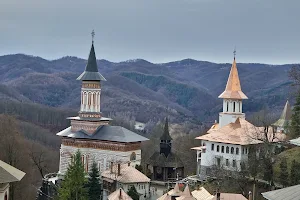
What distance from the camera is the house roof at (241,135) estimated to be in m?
44.5

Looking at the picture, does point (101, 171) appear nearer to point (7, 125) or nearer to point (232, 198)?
point (7, 125)

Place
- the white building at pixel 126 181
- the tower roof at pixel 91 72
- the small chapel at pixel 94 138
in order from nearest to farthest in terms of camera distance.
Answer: the white building at pixel 126 181, the small chapel at pixel 94 138, the tower roof at pixel 91 72

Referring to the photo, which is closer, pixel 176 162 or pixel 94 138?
pixel 176 162

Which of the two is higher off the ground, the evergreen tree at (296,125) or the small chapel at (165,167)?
the evergreen tree at (296,125)

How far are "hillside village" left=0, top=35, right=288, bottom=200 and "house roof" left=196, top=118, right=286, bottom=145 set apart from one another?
0.08 meters

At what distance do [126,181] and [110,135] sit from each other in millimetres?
7609

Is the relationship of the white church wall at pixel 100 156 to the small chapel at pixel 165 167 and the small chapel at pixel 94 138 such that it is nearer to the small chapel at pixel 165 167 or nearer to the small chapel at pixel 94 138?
the small chapel at pixel 94 138

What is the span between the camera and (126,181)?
47.2 meters

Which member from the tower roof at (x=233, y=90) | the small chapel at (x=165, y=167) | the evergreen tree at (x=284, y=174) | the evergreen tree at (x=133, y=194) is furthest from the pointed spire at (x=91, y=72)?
the evergreen tree at (x=284, y=174)

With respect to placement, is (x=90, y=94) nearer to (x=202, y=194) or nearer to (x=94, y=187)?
(x=94, y=187)

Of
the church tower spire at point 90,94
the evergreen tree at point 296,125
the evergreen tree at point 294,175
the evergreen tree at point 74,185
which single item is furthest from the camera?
the church tower spire at point 90,94

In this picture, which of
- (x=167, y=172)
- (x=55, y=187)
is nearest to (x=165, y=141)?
(x=167, y=172)

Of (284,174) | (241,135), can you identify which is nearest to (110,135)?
(241,135)

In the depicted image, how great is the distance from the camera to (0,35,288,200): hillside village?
40750 millimetres
